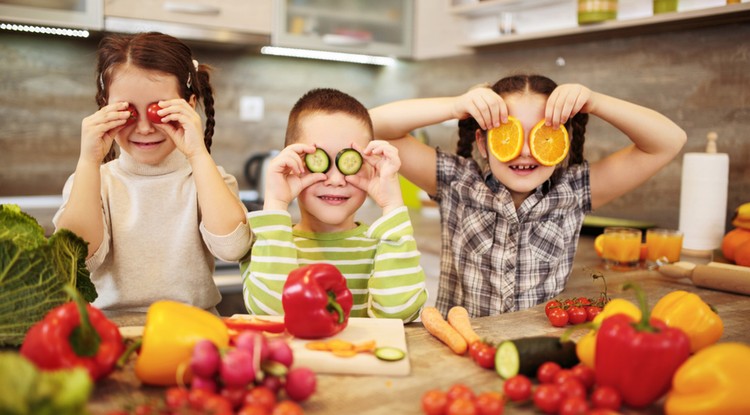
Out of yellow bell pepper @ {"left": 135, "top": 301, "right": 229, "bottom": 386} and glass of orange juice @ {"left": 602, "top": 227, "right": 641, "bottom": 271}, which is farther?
glass of orange juice @ {"left": 602, "top": 227, "right": 641, "bottom": 271}

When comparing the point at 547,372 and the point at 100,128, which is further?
the point at 100,128

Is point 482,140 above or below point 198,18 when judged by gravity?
→ below

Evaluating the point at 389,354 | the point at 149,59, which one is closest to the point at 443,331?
the point at 389,354

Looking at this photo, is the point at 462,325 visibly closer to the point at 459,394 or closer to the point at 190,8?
the point at 459,394

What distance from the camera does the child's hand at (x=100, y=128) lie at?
1.45m

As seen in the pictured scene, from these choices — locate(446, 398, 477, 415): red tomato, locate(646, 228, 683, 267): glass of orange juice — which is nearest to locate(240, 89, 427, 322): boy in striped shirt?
locate(446, 398, 477, 415): red tomato

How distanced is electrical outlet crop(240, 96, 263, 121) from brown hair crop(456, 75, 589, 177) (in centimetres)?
218

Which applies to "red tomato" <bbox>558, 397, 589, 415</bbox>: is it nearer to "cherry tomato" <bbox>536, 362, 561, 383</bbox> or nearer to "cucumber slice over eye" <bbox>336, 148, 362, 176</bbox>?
"cherry tomato" <bbox>536, 362, 561, 383</bbox>

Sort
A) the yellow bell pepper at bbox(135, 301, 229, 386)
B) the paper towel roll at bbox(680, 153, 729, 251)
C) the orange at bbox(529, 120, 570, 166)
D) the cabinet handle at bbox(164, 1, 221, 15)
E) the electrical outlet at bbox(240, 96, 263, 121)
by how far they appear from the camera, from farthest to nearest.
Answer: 1. the electrical outlet at bbox(240, 96, 263, 121)
2. the cabinet handle at bbox(164, 1, 221, 15)
3. the paper towel roll at bbox(680, 153, 729, 251)
4. the orange at bbox(529, 120, 570, 166)
5. the yellow bell pepper at bbox(135, 301, 229, 386)

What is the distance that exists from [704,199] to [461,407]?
191 cm

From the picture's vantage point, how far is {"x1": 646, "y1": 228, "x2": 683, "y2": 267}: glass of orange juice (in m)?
2.19

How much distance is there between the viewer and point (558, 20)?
3.06 meters

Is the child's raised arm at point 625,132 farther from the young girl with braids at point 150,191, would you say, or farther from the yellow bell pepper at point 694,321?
the young girl with braids at point 150,191

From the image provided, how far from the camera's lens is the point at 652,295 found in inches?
67.7
